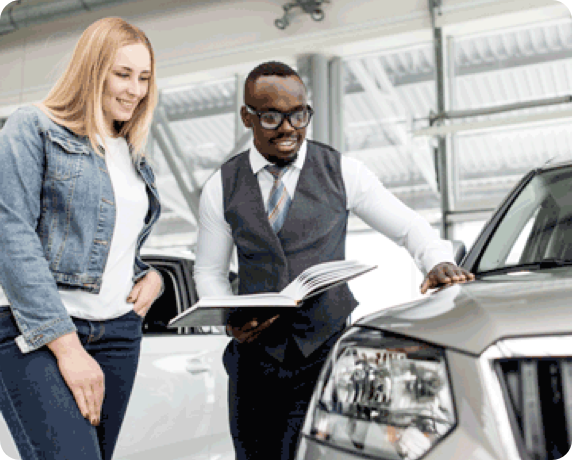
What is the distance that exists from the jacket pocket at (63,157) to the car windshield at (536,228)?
3.13 ft

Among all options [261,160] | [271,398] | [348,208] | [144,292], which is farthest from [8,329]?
[348,208]

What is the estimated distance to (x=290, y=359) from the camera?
4.88ft

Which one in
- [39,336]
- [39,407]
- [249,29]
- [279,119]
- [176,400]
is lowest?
[176,400]

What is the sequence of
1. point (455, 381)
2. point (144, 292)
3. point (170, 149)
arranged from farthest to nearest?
point (170, 149) → point (144, 292) → point (455, 381)

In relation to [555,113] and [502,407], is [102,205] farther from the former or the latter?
[555,113]

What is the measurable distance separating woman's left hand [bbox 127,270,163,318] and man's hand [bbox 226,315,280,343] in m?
0.18

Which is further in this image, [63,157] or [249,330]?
[249,330]

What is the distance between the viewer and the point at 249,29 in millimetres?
7012

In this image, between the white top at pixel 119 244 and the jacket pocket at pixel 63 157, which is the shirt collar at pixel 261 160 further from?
the jacket pocket at pixel 63 157

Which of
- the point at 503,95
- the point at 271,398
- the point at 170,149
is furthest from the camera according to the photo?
the point at 170,149

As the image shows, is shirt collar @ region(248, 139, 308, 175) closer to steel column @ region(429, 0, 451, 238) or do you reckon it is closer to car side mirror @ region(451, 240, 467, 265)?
car side mirror @ region(451, 240, 467, 265)

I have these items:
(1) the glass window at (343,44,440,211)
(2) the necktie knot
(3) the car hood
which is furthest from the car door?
(1) the glass window at (343,44,440,211)

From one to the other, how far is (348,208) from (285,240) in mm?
190

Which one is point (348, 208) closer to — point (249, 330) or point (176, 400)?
point (249, 330)
